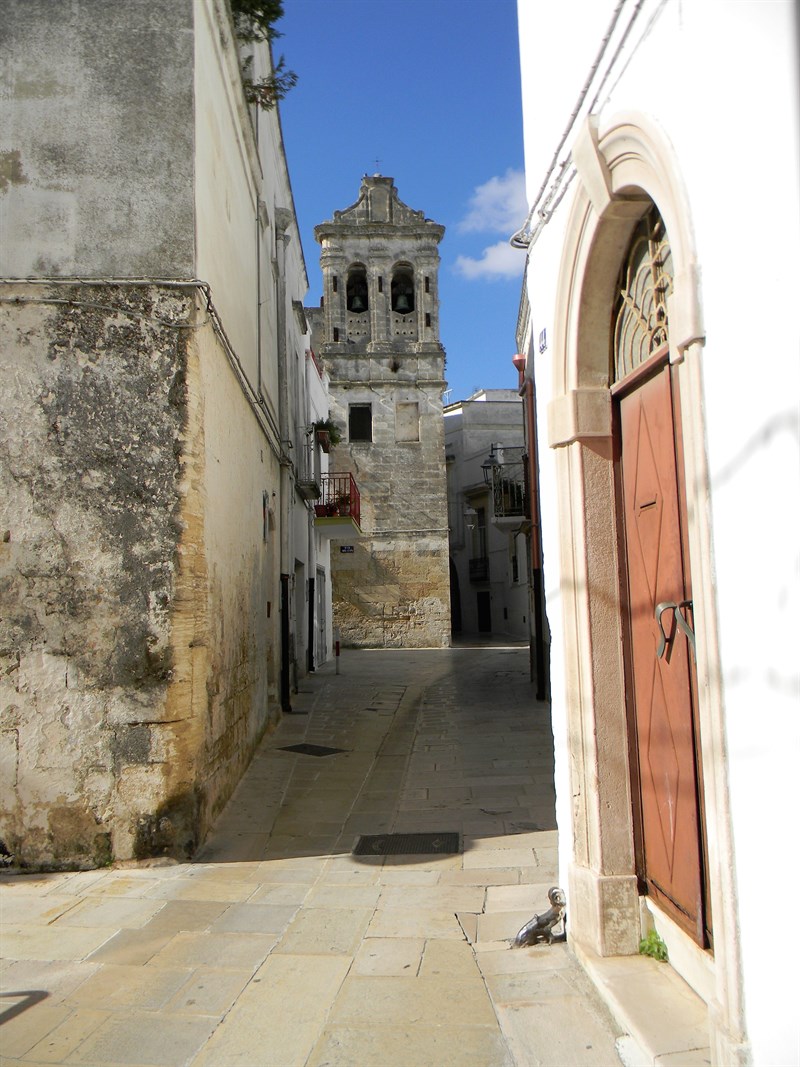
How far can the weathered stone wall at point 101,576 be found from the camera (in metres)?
5.64

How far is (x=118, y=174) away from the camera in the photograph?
20.1 ft

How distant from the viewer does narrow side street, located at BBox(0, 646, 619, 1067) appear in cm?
331

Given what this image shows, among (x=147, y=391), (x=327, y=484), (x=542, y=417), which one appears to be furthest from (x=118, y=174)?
(x=327, y=484)

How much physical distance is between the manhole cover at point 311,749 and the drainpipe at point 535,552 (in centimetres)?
395

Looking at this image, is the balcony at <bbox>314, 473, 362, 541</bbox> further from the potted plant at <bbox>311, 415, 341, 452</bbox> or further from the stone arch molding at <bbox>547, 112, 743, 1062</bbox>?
the stone arch molding at <bbox>547, 112, 743, 1062</bbox>

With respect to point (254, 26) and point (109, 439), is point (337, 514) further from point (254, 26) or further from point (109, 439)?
point (109, 439)

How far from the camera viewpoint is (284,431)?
12.2m

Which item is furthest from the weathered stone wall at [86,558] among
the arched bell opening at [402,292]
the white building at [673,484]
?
the arched bell opening at [402,292]

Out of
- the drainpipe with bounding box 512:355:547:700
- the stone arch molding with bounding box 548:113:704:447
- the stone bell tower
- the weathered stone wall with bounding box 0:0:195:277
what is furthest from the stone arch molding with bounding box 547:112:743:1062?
the stone bell tower

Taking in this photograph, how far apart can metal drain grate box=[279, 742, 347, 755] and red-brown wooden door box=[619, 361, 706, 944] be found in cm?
554

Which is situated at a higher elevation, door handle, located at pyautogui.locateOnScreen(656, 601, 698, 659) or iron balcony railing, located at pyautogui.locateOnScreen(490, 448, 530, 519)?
iron balcony railing, located at pyautogui.locateOnScreen(490, 448, 530, 519)

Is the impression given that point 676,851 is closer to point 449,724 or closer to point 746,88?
point 746,88

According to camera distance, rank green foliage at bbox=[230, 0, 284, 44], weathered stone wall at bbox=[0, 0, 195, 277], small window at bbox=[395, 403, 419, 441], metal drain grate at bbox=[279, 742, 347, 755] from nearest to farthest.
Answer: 1. weathered stone wall at bbox=[0, 0, 195, 277]
2. green foliage at bbox=[230, 0, 284, 44]
3. metal drain grate at bbox=[279, 742, 347, 755]
4. small window at bbox=[395, 403, 419, 441]

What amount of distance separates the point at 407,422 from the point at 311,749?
54.4 ft
